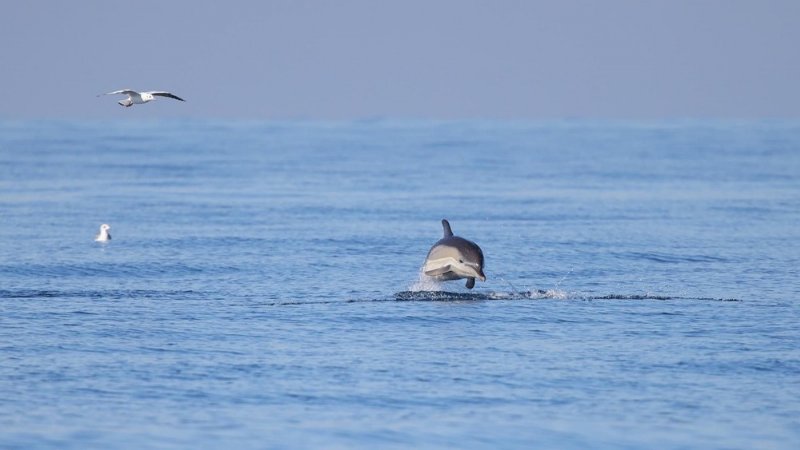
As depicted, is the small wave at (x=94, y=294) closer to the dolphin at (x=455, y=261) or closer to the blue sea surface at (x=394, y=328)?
the blue sea surface at (x=394, y=328)

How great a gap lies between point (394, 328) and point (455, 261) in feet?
9.63

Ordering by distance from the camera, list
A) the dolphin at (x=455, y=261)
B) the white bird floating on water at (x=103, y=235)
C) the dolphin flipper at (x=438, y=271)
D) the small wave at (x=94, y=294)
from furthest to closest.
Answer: the white bird floating on water at (x=103, y=235) < the small wave at (x=94, y=294) < the dolphin flipper at (x=438, y=271) < the dolphin at (x=455, y=261)

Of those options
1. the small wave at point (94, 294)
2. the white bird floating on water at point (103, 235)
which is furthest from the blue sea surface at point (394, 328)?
the white bird floating on water at point (103, 235)

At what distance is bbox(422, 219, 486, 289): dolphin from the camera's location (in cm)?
2472

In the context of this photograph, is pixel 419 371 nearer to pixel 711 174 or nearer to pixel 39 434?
pixel 39 434

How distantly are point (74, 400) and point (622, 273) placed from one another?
1521 cm

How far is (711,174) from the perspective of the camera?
69188 mm

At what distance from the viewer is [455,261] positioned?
81.8 ft

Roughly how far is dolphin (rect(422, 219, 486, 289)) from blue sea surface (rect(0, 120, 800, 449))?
1.79ft

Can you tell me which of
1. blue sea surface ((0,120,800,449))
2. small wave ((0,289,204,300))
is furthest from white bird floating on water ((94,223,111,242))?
small wave ((0,289,204,300))

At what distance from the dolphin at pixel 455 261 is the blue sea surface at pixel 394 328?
546 mm

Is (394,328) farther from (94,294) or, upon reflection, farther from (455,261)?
(94,294)

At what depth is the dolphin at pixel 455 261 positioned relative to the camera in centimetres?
2472

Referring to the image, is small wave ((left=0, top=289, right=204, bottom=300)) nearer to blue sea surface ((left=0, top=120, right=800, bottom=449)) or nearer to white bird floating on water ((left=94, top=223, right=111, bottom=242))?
blue sea surface ((left=0, top=120, right=800, bottom=449))
